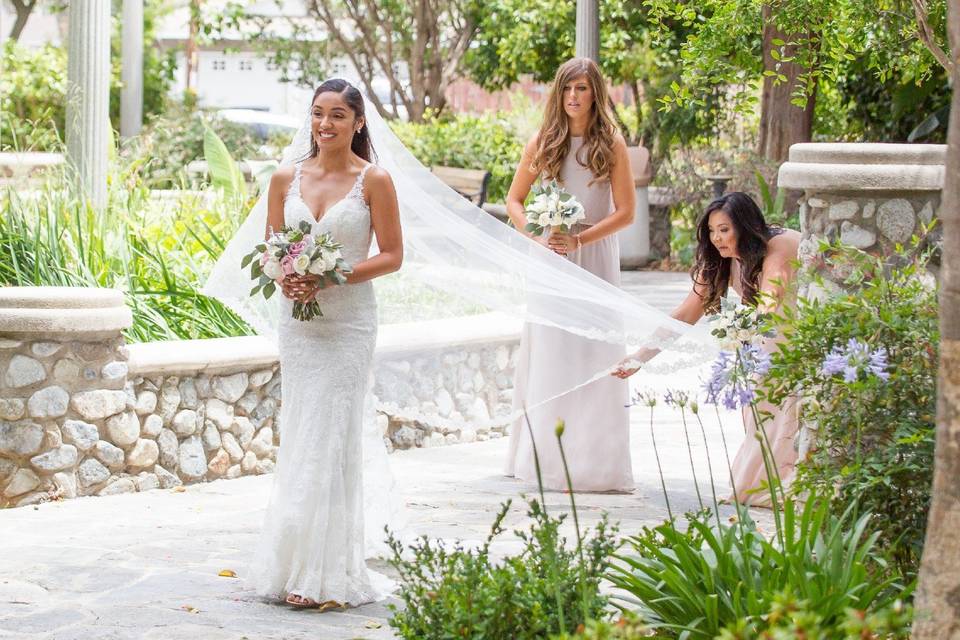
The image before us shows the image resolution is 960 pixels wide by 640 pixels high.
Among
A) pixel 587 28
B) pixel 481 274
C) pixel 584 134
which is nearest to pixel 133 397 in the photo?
pixel 481 274

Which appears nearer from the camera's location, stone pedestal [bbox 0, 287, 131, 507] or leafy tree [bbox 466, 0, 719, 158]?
stone pedestal [bbox 0, 287, 131, 507]

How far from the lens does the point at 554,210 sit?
22.9 feet

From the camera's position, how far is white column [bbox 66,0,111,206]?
9016 mm

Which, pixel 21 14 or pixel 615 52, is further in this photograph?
pixel 21 14

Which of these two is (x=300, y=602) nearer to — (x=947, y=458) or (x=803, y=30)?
(x=947, y=458)

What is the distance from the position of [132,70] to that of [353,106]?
1504 cm

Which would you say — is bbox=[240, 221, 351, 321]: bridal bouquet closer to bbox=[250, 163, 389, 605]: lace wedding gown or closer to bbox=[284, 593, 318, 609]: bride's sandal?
bbox=[250, 163, 389, 605]: lace wedding gown

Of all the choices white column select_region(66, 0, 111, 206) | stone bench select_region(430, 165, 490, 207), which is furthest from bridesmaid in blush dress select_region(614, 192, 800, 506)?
stone bench select_region(430, 165, 490, 207)

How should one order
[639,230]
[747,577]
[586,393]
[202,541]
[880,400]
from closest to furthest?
[747,577], [880,400], [202,541], [586,393], [639,230]

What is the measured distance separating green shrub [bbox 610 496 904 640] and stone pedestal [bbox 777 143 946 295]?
7.45 ft

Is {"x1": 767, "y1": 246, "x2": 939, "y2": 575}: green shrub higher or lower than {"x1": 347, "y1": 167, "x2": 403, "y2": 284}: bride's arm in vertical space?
lower

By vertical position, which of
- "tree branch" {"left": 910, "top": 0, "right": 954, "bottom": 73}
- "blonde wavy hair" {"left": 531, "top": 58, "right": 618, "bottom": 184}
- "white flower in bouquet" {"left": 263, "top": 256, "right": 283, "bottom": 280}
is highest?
"tree branch" {"left": 910, "top": 0, "right": 954, "bottom": 73}

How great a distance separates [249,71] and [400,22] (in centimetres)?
3848

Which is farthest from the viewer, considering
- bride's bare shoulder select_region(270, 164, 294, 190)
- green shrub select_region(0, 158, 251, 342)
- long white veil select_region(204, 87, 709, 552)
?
green shrub select_region(0, 158, 251, 342)
